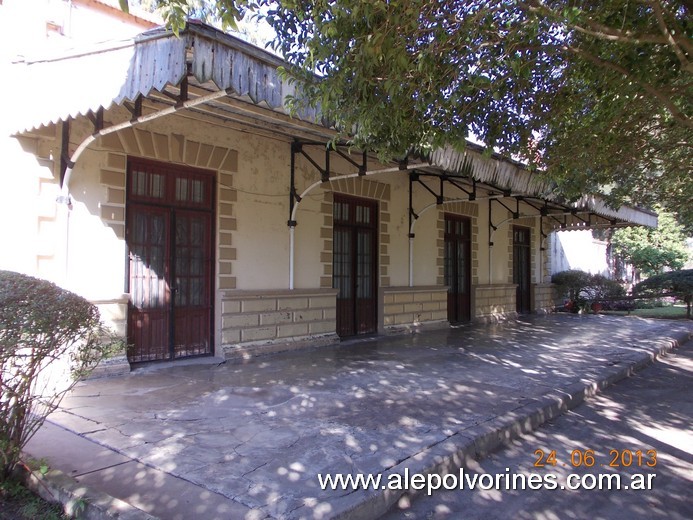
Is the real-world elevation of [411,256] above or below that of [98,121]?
below

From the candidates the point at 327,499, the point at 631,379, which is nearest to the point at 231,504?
the point at 327,499

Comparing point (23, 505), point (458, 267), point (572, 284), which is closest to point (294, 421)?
point (23, 505)

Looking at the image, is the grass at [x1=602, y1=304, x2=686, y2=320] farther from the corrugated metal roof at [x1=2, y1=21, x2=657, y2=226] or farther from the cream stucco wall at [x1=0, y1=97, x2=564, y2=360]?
the corrugated metal roof at [x1=2, y1=21, x2=657, y2=226]

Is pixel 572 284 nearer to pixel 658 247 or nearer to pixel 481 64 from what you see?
pixel 658 247

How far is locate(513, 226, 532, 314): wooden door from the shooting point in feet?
53.4

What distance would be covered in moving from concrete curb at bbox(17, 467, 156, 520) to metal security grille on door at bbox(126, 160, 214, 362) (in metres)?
3.58

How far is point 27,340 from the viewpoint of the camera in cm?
309

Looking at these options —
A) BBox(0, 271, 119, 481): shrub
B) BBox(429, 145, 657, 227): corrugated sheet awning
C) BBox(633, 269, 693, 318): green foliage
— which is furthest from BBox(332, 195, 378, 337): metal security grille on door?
BBox(633, 269, 693, 318): green foliage

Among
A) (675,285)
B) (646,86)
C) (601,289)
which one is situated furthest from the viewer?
(601,289)

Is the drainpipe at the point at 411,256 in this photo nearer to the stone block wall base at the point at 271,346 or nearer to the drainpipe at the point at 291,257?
the stone block wall base at the point at 271,346

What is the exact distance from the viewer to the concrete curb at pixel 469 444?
3197mm

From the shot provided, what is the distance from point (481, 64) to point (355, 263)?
608 cm

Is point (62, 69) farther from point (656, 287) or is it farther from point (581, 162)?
point (656, 287)

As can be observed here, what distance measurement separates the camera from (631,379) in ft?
24.6
